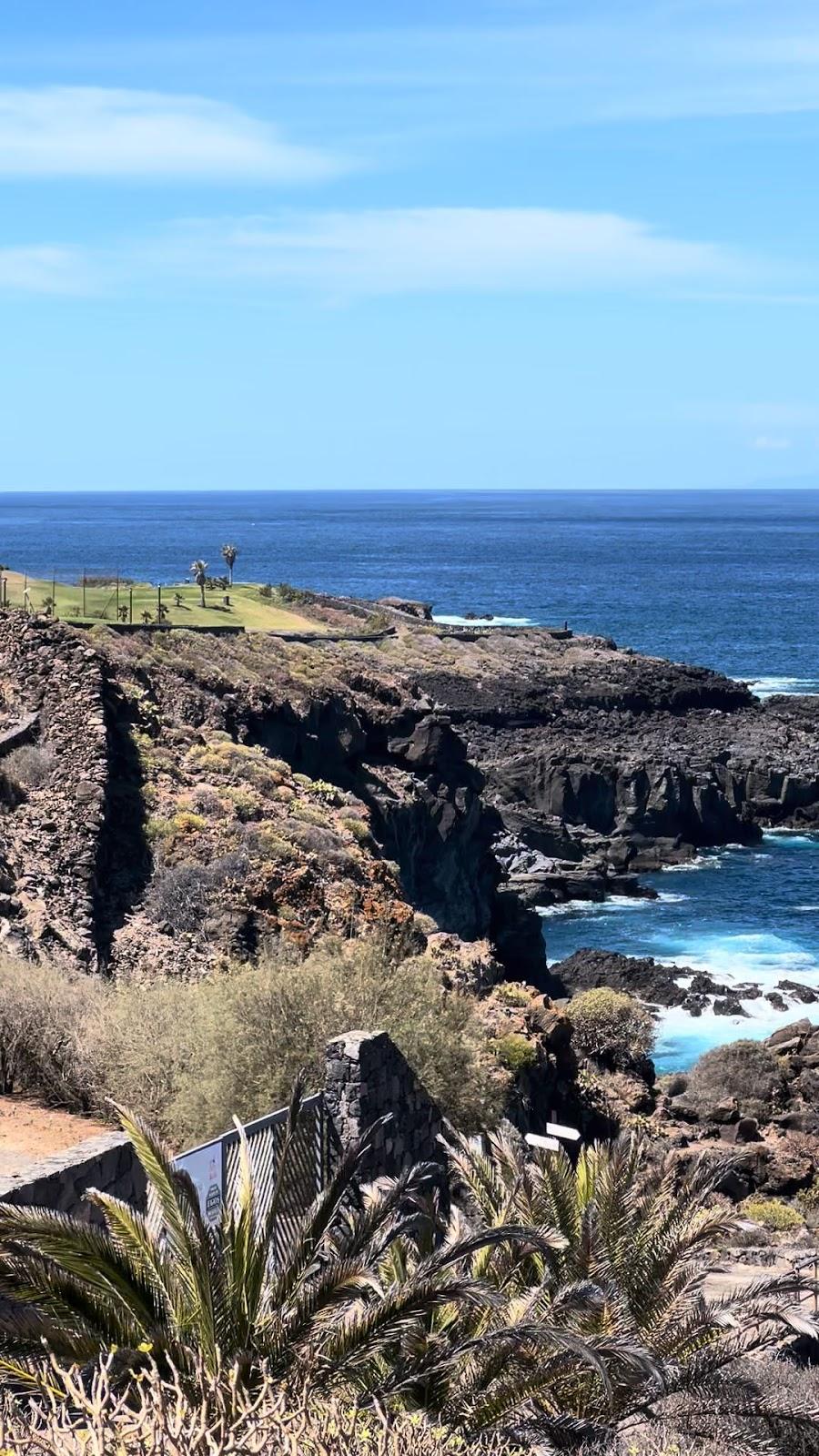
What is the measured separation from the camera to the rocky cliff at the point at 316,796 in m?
21.1

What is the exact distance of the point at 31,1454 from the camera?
5.65m

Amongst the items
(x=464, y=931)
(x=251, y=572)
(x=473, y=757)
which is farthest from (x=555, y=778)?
(x=251, y=572)

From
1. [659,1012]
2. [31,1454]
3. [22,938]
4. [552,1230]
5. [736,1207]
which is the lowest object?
[659,1012]

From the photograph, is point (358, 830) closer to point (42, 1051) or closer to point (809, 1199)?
point (809, 1199)

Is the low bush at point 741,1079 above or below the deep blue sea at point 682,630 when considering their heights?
above

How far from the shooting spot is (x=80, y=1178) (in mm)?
9305

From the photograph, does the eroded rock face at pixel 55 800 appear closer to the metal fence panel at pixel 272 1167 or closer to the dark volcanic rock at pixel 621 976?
the metal fence panel at pixel 272 1167

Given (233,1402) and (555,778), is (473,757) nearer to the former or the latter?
(555,778)

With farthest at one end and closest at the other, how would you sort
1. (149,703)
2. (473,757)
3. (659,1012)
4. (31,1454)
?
(473,757) < (659,1012) < (149,703) < (31,1454)

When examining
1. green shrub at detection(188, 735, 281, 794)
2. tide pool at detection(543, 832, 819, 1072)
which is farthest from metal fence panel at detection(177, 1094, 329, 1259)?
tide pool at detection(543, 832, 819, 1072)

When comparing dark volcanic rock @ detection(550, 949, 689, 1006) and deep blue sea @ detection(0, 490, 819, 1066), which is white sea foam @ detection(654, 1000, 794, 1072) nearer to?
deep blue sea @ detection(0, 490, 819, 1066)

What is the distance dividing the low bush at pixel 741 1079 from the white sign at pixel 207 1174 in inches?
675

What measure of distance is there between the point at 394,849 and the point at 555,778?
1023 inches

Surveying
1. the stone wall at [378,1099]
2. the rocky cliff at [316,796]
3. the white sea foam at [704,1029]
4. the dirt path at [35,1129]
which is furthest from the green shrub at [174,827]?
the white sea foam at [704,1029]
